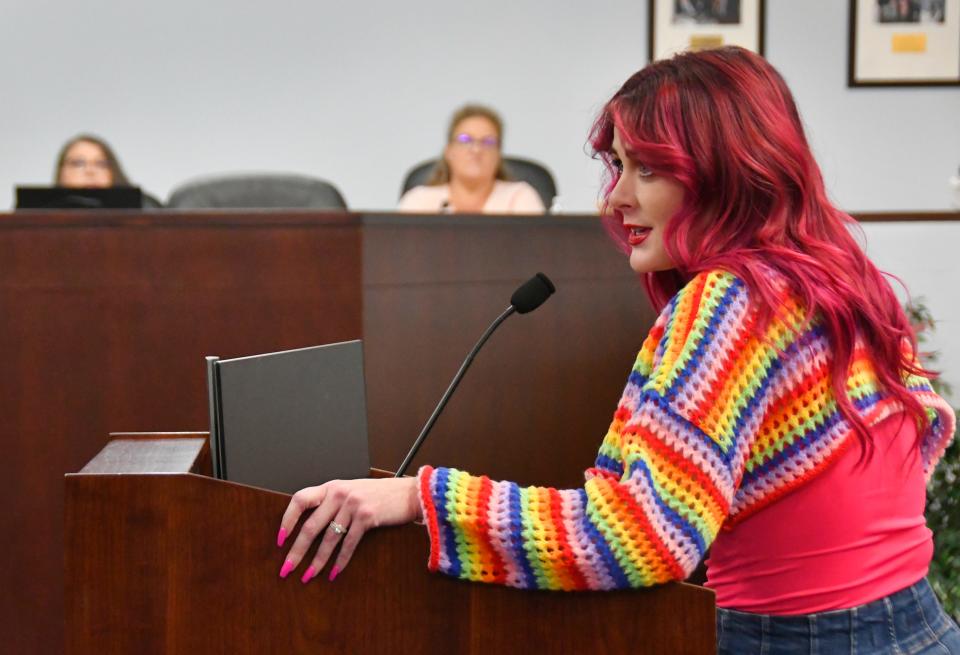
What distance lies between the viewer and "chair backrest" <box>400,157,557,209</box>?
418 cm

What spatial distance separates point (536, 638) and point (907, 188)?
4855 millimetres

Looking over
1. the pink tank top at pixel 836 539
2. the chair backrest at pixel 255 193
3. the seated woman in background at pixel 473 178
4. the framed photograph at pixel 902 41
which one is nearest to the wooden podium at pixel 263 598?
the pink tank top at pixel 836 539

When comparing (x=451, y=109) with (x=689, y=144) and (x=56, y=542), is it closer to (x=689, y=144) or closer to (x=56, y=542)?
(x=56, y=542)

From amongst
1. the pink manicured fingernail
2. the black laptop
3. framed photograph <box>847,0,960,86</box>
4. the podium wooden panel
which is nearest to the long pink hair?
the pink manicured fingernail

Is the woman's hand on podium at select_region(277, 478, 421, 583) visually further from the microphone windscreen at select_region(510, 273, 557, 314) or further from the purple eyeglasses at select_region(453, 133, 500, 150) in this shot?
the purple eyeglasses at select_region(453, 133, 500, 150)

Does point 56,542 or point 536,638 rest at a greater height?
point 536,638

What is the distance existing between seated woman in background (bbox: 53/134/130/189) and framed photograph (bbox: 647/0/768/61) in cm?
245

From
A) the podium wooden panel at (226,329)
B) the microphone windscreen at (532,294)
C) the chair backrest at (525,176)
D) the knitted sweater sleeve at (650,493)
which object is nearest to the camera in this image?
the knitted sweater sleeve at (650,493)

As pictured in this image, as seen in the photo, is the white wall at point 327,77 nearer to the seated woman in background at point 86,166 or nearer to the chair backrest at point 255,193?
the seated woman in background at point 86,166

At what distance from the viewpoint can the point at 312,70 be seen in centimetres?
502

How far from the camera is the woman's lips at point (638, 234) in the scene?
1100mm

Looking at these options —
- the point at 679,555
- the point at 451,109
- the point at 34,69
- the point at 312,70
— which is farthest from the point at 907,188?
the point at 679,555

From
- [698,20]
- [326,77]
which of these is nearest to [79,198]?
[326,77]

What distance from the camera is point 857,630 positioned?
1.05 metres
